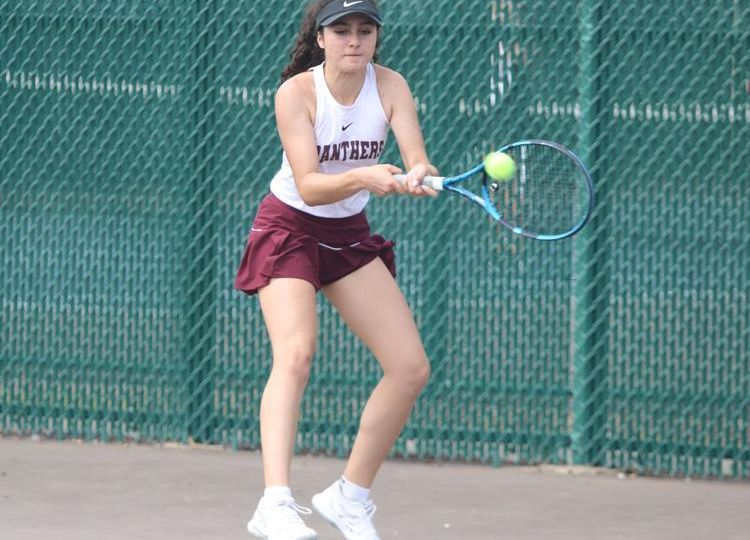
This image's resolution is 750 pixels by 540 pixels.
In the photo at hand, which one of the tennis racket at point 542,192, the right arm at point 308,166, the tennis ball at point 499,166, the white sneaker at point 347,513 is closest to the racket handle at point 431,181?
the right arm at point 308,166

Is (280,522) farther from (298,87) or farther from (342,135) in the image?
(298,87)

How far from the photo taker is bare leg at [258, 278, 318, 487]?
4422mm

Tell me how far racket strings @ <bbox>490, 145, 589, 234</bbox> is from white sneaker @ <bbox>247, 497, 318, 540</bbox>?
106 centimetres

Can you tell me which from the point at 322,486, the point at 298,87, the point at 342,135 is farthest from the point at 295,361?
the point at 322,486

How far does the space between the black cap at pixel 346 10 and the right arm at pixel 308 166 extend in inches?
9.1

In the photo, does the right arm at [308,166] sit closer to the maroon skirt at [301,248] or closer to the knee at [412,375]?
the maroon skirt at [301,248]

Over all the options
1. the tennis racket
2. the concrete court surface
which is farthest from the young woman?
the concrete court surface

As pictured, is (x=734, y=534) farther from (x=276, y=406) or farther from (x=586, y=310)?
(x=276, y=406)

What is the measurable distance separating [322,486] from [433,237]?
1.12 metres

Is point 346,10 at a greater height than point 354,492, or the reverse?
point 346,10

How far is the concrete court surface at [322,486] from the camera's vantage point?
509cm

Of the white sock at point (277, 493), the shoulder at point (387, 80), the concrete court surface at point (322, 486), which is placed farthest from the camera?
the concrete court surface at point (322, 486)

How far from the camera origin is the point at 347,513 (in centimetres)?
473

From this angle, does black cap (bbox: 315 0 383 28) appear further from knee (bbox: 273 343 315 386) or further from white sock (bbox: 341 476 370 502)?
white sock (bbox: 341 476 370 502)
